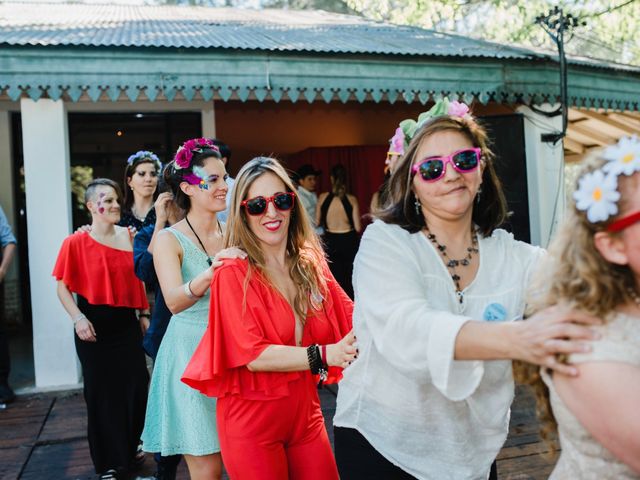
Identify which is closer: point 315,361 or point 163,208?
point 315,361

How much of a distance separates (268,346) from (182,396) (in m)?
0.93

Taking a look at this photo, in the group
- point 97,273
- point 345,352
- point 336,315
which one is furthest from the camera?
point 97,273

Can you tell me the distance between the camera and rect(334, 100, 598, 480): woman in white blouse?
1.75m

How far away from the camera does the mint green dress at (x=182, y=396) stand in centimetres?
294

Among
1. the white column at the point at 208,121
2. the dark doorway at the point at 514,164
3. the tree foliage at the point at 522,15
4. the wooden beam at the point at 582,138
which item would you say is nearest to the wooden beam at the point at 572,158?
the wooden beam at the point at 582,138

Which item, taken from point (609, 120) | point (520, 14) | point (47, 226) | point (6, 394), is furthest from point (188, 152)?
point (520, 14)

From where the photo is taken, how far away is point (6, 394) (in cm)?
581

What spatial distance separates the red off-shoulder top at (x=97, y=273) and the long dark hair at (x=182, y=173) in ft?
3.81

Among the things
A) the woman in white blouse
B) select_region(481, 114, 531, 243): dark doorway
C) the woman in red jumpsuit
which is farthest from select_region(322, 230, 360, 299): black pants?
the woman in white blouse

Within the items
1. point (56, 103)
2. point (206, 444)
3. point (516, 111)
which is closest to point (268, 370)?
point (206, 444)

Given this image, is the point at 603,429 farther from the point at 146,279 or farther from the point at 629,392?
the point at 146,279

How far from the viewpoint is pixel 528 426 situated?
474 centimetres

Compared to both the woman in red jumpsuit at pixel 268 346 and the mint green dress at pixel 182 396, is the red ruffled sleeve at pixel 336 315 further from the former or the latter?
the mint green dress at pixel 182 396

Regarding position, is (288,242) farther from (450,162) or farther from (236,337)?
(450,162)
